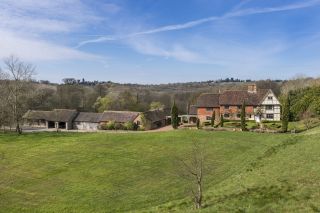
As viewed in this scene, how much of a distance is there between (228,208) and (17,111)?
197 feet

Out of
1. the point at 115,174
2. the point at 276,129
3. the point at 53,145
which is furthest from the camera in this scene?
the point at 276,129

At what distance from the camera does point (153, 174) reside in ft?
108

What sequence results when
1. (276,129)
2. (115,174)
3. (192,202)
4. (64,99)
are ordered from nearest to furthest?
1. (192,202)
2. (115,174)
3. (276,129)
4. (64,99)

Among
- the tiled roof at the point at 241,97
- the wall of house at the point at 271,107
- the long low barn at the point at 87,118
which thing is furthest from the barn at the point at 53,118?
the wall of house at the point at 271,107

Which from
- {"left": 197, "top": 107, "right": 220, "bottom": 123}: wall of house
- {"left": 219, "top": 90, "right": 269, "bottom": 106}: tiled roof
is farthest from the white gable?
{"left": 197, "top": 107, "right": 220, "bottom": 123}: wall of house

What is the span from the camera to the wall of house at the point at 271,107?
68.1m

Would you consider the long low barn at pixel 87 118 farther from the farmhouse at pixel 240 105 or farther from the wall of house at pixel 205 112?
the farmhouse at pixel 240 105

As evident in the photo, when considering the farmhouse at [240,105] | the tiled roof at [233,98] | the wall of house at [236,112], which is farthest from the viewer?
the tiled roof at [233,98]

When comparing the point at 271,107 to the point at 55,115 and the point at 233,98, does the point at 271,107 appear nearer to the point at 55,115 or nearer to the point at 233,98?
the point at 233,98

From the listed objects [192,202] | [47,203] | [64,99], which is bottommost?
[47,203]

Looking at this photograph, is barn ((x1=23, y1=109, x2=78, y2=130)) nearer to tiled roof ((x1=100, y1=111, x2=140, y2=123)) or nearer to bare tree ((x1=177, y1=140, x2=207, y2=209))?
tiled roof ((x1=100, y1=111, x2=140, y2=123))

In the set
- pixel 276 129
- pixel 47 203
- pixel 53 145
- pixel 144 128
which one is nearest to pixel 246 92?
pixel 276 129

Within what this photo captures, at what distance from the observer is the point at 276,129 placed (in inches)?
2217

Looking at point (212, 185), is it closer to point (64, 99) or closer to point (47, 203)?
point (47, 203)
